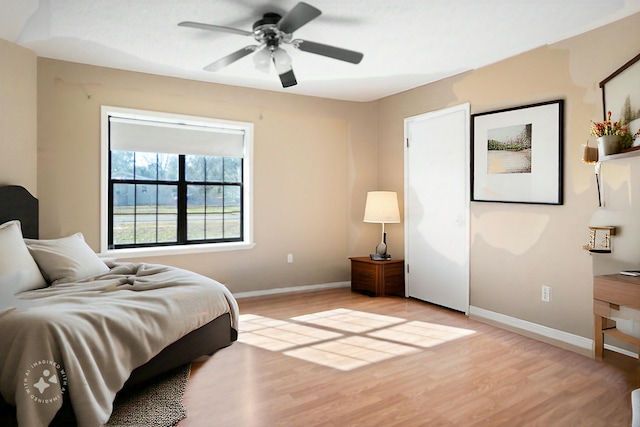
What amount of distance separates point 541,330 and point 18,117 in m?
4.82

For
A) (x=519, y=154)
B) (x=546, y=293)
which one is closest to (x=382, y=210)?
(x=519, y=154)

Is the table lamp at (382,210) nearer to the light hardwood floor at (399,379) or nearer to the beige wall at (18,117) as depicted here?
the light hardwood floor at (399,379)

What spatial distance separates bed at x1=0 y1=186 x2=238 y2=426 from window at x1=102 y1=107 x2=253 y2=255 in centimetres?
86

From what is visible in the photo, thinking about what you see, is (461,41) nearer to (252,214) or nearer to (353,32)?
(353,32)

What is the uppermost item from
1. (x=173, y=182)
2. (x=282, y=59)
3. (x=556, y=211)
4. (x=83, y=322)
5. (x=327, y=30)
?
(x=327, y=30)

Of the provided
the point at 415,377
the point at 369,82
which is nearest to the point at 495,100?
the point at 369,82

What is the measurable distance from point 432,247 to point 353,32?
99.6 inches

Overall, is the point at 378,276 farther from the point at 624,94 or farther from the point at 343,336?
the point at 624,94

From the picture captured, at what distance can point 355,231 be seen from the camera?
5734mm

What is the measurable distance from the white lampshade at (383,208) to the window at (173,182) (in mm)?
1447

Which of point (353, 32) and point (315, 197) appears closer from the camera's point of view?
point (353, 32)

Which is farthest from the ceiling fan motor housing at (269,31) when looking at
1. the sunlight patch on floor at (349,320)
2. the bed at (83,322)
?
the sunlight patch on floor at (349,320)

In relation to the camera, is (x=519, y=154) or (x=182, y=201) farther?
(x=182, y=201)

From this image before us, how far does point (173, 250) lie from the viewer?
4.62 metres
